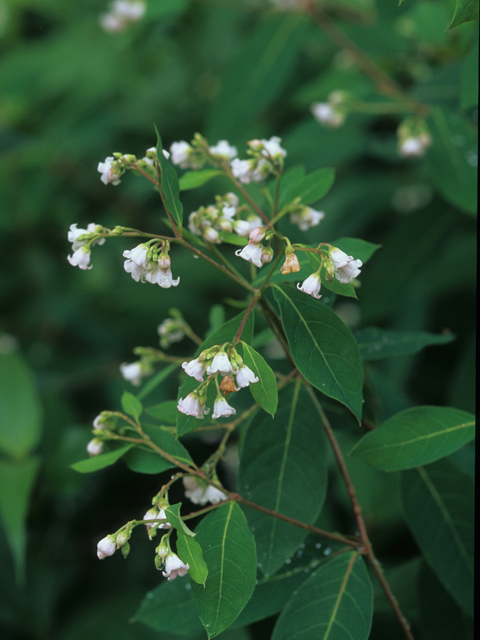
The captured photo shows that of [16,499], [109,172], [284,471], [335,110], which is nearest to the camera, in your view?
[109,172]

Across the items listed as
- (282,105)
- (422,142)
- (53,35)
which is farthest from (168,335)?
(53,35)

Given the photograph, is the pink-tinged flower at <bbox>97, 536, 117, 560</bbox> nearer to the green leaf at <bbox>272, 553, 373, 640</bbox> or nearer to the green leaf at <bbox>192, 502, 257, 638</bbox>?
the green leaf at <bbox>192, 502, 257, 638</bbox>

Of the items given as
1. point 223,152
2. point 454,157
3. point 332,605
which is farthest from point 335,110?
point 332,605

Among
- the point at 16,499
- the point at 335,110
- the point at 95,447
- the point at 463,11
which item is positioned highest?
the point at 463,11

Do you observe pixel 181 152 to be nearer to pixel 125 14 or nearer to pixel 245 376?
pixel 245 376

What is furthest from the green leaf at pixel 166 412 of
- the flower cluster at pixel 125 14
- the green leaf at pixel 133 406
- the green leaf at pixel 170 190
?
the flower cluster at pixel 125 14

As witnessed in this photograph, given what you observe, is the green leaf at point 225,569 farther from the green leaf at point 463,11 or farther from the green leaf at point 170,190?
the green leaf at point 463,11
